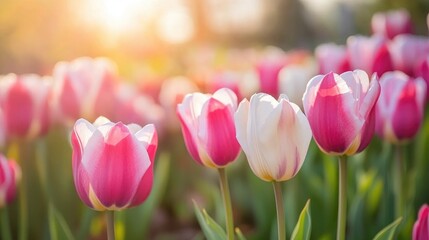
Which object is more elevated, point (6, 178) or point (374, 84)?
point (374, 84)

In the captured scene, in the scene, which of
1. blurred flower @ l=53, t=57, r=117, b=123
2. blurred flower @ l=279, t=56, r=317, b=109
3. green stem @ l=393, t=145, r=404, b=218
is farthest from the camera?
blurred flower @ l=279, t=56, r=317, b=109

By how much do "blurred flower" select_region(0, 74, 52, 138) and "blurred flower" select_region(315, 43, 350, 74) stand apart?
80cm

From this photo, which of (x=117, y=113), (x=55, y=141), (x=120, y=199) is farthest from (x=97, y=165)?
(x=55, y=141)

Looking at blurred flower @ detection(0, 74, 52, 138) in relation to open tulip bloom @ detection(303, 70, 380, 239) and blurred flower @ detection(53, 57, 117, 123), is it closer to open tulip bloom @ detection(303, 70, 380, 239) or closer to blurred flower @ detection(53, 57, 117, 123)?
blurred flower @ detection(53, 57, 117, 123)

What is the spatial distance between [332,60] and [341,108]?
3.62ft

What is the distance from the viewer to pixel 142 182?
117 cm

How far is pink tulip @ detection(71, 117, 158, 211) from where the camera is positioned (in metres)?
1.15

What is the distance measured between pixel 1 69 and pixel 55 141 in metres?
3.22

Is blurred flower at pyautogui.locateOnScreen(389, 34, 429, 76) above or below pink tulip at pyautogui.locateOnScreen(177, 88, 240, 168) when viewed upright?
above

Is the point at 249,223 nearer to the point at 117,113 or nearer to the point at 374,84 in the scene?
the point at 117,113

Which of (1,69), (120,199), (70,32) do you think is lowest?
(120,199)

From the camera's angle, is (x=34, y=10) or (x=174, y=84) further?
(x=34, y=10)

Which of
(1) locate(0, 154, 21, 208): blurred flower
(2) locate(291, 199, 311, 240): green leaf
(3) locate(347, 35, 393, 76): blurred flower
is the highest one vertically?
(3) locate(347, 35, 393, 76): blurred flower

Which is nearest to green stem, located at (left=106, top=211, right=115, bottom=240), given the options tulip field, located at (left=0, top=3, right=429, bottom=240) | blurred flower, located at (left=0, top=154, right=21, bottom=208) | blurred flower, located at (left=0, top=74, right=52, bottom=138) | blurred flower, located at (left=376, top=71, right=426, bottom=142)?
tulip field, located at (left=0, top=3, right=429, bottom=240)
